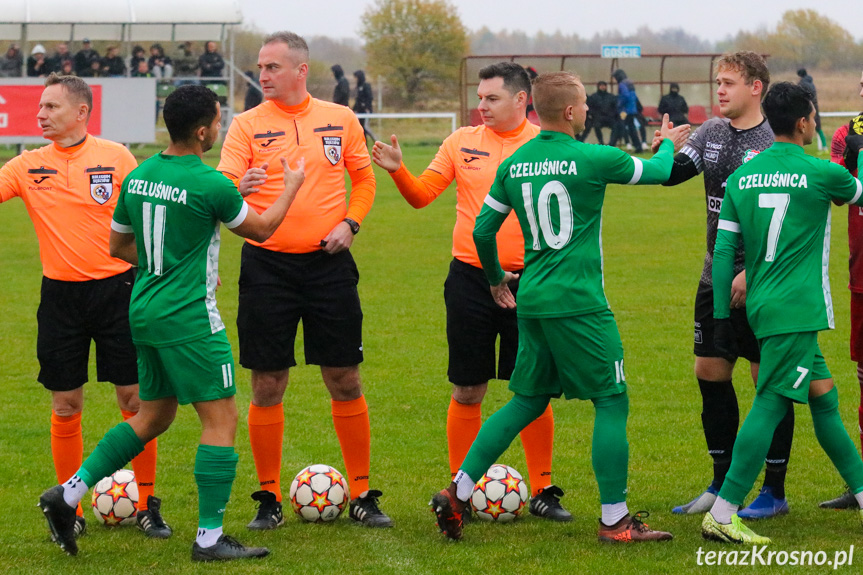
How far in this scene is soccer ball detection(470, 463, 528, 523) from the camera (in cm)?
616

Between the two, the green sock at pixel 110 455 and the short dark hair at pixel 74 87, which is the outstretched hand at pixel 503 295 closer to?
the green sock at pixel 110 455

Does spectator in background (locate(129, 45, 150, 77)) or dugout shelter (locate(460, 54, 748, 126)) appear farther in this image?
dugout shelter (locate(460, 54, 748, 126))

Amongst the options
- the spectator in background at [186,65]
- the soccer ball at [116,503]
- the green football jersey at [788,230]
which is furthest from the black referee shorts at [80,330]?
the spectator in background at [186,65]

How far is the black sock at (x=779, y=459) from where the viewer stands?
20.1 feet

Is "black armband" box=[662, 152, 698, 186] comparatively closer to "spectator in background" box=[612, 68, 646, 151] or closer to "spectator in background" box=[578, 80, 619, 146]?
"spectator in background" box=[612, 68, 646, 151]

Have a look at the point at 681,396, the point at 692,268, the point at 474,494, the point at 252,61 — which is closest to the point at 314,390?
the point at 681,396

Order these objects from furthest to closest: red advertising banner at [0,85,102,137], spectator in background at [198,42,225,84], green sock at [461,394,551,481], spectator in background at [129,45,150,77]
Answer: spectator in background at [198,42,225,84]
spectator in background at [129,45,150,77]
red advertising banner at [0,85,102,137]
green sock at [461,394,551,481]

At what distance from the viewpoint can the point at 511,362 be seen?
644 cm

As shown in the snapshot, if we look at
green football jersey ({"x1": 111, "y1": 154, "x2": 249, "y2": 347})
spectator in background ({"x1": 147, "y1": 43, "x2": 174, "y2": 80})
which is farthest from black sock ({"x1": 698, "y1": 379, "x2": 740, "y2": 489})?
spectator in background ({"x1": 147, "y1": 43, "x2": 174, "y2": 80})

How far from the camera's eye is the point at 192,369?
212 inches

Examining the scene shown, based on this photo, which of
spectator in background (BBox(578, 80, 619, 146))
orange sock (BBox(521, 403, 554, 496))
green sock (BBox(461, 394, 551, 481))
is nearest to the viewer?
green sock (BBox(461, 394, 551, 481))

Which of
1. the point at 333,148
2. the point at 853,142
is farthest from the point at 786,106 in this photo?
the point at 333,148

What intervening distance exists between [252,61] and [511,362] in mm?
85669

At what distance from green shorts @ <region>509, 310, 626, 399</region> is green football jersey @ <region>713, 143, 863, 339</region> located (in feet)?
2.32
